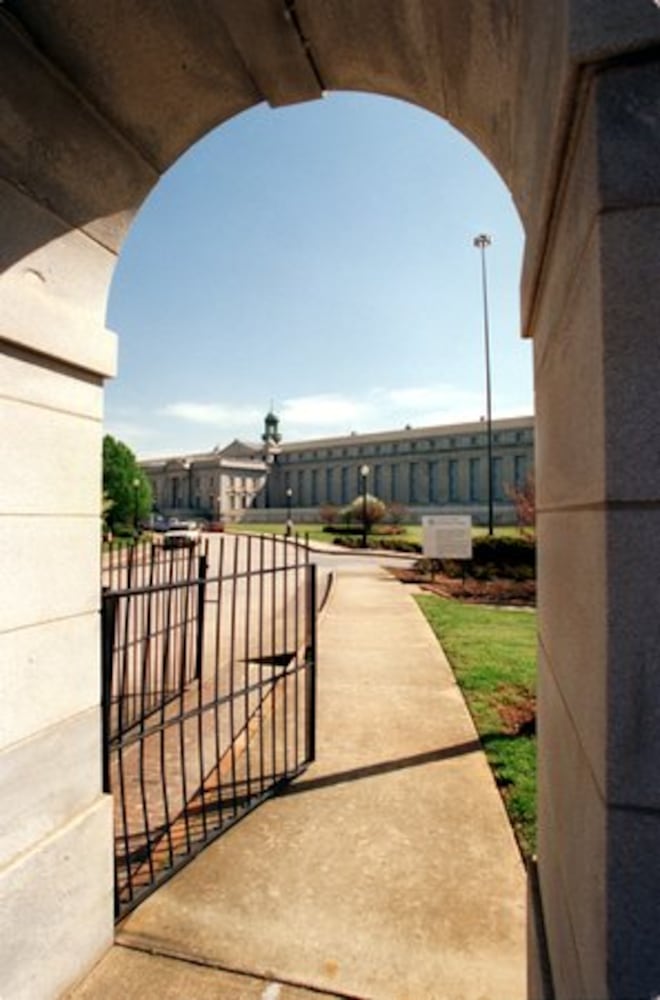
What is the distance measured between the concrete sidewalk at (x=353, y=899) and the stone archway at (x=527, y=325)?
510 millimetres

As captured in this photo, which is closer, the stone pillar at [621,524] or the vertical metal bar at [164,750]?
the stone pillar at [621,524]

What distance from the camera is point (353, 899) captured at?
3.42 metres

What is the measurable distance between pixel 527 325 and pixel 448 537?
15327mm

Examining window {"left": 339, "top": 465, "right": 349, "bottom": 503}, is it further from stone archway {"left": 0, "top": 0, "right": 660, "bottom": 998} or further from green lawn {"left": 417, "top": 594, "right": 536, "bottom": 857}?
stone archway {"left": 0, "top": 0, "right": 660, "bottom": 998}

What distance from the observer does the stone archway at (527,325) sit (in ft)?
4.22

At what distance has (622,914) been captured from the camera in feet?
4.15

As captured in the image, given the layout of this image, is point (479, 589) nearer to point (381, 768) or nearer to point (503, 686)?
point (503, 686)

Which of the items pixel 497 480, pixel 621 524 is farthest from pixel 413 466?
pixel 621 524

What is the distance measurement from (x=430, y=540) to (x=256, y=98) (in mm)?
15508

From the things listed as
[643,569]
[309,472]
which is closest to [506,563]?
[643,569]

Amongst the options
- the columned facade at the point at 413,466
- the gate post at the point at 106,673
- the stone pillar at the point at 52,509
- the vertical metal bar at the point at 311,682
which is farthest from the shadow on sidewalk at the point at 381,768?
the columned facade at the point at 413,466

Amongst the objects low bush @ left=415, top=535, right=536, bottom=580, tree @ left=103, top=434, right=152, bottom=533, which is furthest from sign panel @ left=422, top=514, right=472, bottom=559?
tree @ left=103, top=434, right=152, bottom=533

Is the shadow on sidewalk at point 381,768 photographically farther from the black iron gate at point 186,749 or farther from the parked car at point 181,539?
the parked car at point 181,539

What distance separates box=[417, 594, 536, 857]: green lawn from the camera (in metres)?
4.71
